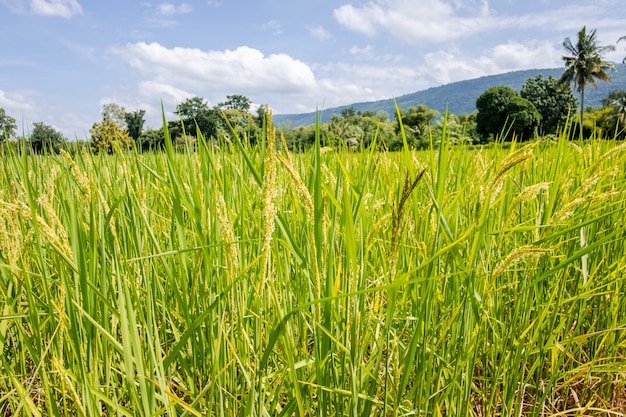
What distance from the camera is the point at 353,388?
2.31 ft

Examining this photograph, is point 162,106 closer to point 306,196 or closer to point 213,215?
point 213,215

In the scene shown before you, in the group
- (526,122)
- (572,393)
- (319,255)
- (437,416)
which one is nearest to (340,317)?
(319,255)

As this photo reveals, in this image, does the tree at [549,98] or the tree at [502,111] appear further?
the tree at [549,98]

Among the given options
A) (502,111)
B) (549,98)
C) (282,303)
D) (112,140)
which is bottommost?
(282,303)

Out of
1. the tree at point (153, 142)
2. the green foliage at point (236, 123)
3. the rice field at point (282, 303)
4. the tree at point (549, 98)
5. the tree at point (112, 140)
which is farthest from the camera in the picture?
the tree at point (549, 98)

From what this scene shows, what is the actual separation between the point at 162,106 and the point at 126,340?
0.62 metres

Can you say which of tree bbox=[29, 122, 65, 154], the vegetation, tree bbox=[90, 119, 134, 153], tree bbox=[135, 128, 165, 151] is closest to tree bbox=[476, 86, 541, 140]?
tree bbox=[135, 128, 165, 151]

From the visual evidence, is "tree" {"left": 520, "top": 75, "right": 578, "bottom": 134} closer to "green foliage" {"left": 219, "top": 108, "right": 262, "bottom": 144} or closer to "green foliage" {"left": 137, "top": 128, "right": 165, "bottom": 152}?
"green foliage" {"left": 137, "top": 128, "right": 165, "bottom": 152}

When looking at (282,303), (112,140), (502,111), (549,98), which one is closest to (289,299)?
(282,303)

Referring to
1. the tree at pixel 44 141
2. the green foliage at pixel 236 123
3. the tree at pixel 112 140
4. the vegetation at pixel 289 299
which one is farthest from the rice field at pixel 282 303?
the tree at pixel 44 141

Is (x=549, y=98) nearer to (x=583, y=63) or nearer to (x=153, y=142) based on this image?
(x=583, y=63)

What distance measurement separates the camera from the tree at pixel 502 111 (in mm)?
64625

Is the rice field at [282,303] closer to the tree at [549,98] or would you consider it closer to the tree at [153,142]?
the tree at [153,142]

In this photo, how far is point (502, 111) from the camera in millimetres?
67000
